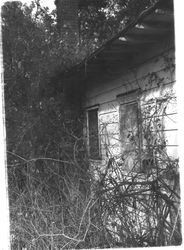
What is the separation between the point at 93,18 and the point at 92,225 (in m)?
4.18

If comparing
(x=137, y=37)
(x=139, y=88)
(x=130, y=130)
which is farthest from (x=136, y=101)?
(x=137, y=37)

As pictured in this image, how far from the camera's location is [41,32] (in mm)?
6051

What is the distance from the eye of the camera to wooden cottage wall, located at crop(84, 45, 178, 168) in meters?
3.45

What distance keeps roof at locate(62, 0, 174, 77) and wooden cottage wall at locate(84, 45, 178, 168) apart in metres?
0.16

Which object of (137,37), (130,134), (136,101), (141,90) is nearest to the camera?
(137,37)

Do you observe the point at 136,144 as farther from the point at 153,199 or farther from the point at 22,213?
the point at 22,213

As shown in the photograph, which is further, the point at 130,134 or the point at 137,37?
the point at 130,134

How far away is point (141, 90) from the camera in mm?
4066

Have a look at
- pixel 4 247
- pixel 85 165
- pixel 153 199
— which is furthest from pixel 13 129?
pixel 4 247

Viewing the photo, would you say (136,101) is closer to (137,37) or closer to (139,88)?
(139,88)

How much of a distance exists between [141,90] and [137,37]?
686 millimetres

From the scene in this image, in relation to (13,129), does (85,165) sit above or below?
below

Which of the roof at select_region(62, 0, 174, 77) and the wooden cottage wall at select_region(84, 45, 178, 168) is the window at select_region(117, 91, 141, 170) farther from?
the roof at select_region(62, 0, 174, 77)

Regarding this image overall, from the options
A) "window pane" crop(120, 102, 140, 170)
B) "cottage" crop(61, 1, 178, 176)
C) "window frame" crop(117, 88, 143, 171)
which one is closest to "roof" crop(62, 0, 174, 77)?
"cottage" crop(61, 1, 178, 176)
